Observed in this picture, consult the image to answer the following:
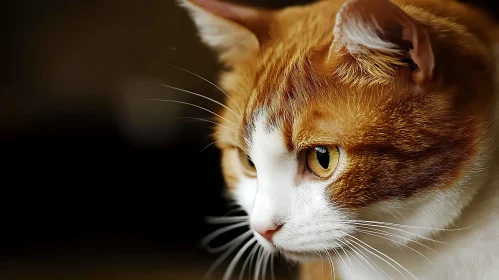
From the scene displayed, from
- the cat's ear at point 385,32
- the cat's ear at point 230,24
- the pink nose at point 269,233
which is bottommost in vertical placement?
the pink nose at point 269,233

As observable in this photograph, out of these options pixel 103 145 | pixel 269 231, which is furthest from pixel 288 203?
pixel 103 145

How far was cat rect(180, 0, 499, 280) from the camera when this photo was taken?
464mm

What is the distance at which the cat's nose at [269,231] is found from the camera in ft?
1.71

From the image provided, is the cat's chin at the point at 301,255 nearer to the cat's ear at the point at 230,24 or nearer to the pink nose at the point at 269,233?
the pink nose at the point at 269,233

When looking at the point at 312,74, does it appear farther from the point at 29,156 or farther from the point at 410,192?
the point at 29,156

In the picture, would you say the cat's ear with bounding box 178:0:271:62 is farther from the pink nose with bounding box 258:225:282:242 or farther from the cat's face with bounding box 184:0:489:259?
the pink nose with bounding box 258:225:282:242

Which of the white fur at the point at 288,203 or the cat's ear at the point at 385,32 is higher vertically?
the cat's ear at the point at 385,32

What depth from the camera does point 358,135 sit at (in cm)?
47

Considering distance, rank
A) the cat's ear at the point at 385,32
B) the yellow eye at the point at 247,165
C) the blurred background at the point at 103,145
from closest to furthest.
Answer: the cat's ear at the point at 385,32 < the yellow eye at the point at 247,165 < the blurred background at the point at 103,145

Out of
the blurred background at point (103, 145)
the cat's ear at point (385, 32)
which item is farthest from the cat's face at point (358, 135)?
the blurred background at point (103, 145)

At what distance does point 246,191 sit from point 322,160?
0.17 metres

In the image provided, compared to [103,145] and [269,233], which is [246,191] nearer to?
[269,233]

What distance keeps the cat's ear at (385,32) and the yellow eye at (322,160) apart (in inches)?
3.9

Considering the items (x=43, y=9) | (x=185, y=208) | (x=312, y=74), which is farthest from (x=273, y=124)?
(x=43, y=9)
